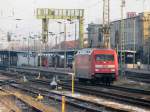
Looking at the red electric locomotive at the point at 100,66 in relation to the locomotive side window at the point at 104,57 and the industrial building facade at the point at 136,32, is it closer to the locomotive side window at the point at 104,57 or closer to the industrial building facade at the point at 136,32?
the locomotive side window at the point at 104,57

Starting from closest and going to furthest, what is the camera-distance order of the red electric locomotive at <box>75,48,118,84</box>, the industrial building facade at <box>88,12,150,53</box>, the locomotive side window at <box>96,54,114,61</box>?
the red electric locomotive at <box>75,48,118,84</box>, the locomotive side window at <box>96,54,114,61</box>, the industrial building facade at <box>88,12,150,53</box>

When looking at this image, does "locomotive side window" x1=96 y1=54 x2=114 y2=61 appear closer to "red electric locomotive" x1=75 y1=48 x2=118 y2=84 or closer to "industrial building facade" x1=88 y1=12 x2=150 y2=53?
"red electric locomotive" x1=75 y1=48 x2=118 y2=84

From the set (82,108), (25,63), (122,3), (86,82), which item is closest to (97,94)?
(82,108)

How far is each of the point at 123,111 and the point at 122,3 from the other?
6037cm

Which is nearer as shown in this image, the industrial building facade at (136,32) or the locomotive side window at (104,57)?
the locomotive side window at (104,57)

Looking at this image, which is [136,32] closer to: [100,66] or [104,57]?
[104,57]

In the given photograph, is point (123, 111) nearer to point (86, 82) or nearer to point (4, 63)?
point (86, 82)

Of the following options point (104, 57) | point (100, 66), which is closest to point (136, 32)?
point (104, 57)

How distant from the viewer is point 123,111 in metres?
18.5

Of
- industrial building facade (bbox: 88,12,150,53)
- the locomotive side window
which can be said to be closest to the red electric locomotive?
the locomotive side window

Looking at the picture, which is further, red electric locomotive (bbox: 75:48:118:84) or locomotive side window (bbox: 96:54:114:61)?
locomotive side window (bbox: 96:54:114:61)

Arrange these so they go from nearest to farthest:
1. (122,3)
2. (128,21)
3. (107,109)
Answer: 1. (107,109)
2. (122,3)
3. (128,21)

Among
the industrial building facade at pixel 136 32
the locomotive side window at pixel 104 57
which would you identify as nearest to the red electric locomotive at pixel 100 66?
the locomotive side window at pixel 104 57

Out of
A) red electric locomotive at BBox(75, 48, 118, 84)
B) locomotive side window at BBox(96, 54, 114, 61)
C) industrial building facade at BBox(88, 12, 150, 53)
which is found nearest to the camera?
red electric locomotive at BBox(75, 48, 118, 84)
